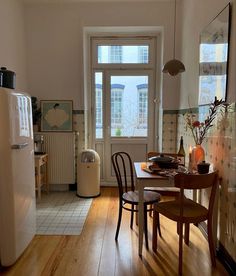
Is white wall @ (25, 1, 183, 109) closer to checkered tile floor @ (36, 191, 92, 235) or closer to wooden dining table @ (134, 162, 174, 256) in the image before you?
checkered tile floor @ (36, 191, 92, 235)

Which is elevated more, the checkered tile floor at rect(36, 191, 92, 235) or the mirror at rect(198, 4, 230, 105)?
the mirror at rect(198, 4, 230, 105)

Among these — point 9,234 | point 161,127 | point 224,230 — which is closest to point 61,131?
point 161,127

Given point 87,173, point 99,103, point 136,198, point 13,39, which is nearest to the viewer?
point 136,198

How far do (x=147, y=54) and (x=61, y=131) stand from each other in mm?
1857

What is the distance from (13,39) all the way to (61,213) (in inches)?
97.0

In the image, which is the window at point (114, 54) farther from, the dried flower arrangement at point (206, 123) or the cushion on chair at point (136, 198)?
the cushion on chair at point (136, 198)

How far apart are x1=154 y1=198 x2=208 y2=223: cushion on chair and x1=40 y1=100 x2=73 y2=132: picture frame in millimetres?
2353

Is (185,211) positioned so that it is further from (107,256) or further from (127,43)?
(127,43)

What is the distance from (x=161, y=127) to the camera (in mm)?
4285

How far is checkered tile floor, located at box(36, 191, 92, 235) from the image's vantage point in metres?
2.93

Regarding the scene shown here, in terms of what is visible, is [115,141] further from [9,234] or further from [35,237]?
[9,234]

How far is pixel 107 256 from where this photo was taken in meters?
2.38

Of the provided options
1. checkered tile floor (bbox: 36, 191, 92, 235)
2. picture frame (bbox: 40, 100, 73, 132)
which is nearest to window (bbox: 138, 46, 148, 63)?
picture frame (bbox: 40, 100, 73, 132)

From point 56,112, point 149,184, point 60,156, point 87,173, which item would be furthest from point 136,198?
point 56,112
